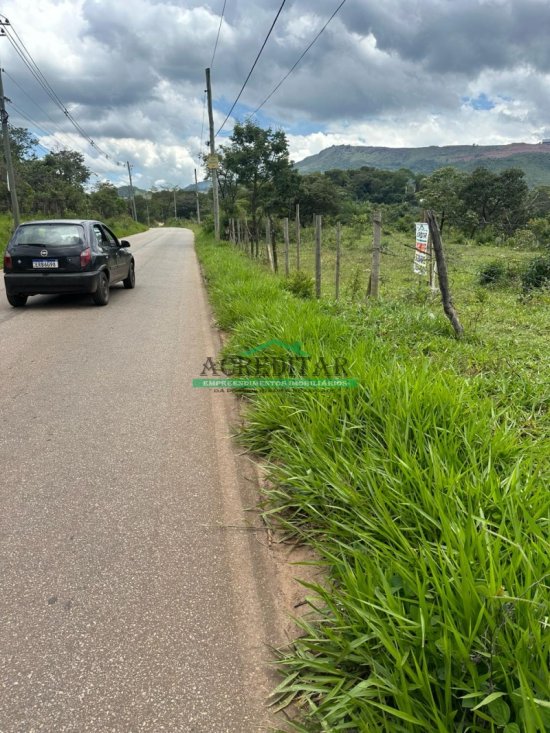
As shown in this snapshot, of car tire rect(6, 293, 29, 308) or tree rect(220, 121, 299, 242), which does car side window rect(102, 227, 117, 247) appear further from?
tree rect(220, 121, 299, 242)

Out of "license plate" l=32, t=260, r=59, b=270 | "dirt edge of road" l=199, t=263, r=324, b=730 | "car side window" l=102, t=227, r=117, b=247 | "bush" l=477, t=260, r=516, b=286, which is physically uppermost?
"car side window" l=102, t=227, r=117, b=247

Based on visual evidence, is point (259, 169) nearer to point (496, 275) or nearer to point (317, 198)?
point (317, 198)

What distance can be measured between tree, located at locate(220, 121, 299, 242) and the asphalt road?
23005 mm

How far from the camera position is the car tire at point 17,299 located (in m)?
8.06

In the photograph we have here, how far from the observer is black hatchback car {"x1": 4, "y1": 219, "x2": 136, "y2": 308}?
7742 mm

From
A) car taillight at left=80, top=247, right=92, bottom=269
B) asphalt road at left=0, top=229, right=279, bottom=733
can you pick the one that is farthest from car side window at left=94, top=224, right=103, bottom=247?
asphalt road at left=0, top=229, right=279, bottom=733

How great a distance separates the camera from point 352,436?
2877mm

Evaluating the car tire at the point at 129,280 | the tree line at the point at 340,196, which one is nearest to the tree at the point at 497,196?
the tree line at the point at 340,196

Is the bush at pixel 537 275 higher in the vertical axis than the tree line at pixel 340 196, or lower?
lower

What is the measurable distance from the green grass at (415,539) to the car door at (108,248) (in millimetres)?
5899

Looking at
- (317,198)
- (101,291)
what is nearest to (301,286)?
(101,291)

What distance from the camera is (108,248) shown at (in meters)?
8.91

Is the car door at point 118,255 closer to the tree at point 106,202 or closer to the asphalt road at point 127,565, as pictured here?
the asphalt road at point 127,565

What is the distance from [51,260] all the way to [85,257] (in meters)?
0.53
